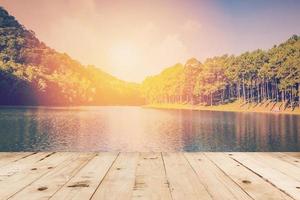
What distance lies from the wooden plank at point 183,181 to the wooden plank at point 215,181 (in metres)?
0.06

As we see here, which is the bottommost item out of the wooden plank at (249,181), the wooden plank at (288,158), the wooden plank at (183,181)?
the wooden plank at (288,158)

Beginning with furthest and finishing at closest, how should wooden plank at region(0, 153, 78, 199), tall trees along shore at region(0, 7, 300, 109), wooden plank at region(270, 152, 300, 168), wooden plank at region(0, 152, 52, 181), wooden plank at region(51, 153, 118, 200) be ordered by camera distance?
tall trees along shore at region(0, 7, 300, 109)
wooden plank at region(270, 152, 300, 168)
wooden plank at region(0, 152, 52, 181)
wooden plank at region(0, 153, 78, 199)
wooden plank at region(51, 153, 118, 200)

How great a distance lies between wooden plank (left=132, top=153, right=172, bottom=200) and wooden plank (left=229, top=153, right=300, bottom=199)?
1.06 metres

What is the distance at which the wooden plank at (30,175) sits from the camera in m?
2.60

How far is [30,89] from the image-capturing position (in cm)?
10762

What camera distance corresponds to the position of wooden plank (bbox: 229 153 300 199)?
2698mm

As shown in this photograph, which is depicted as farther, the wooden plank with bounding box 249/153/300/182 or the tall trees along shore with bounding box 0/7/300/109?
the tall trees along shore with bounding box 0/7/300/109

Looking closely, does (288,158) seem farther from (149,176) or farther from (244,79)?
(244,79)

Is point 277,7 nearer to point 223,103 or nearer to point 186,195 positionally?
point 223,103

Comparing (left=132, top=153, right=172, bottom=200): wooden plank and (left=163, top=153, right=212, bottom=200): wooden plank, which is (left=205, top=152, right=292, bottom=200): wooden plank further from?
(left=132, top=153, right=172, bottom=200): wooden plank

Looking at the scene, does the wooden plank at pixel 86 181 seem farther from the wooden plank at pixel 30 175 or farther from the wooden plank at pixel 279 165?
the wooden plank at pixel 279 165

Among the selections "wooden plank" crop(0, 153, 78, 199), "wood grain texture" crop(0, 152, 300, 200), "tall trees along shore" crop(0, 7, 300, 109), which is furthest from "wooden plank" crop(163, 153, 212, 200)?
"tall trees along shore" crop(0, 7, 300, 109)

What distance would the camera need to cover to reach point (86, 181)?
2896mm

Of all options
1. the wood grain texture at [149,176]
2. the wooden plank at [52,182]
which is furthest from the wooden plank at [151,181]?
the wooden plank at [52,182]
